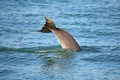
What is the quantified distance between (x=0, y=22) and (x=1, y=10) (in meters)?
2.66

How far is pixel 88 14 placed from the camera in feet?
76.9

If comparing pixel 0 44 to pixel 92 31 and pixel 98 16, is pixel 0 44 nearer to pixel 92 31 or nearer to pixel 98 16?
pixel 92 31

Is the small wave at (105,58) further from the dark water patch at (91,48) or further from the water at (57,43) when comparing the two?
the dark water patch at (91,48)

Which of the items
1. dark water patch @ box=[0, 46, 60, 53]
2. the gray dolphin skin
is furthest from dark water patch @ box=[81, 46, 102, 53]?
dark water patch @ box=[0, 46, 60, 53]

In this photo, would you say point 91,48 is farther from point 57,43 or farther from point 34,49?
point 34,49

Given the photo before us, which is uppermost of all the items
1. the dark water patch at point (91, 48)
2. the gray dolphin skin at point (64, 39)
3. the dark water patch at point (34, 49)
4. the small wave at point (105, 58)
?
the gray dolphin skin at point (64, 39)

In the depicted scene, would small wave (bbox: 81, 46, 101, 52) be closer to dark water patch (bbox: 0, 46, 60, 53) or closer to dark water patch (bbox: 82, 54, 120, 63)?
dark water patch (bbox: 82, 54, 120, 63)

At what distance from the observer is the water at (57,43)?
1466 cm

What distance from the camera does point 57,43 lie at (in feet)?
60.0

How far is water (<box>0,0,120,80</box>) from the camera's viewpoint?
1466 cm

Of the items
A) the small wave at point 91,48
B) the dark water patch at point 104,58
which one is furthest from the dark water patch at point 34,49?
the dark water patch at point 104,58

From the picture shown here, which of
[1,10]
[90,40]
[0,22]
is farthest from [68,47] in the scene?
[1,10]

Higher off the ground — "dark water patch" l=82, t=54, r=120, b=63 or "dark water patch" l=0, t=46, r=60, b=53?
"dark water patch" l=0, t=46, r=60, b=53

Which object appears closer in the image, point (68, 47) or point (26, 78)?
point (26, 78)
